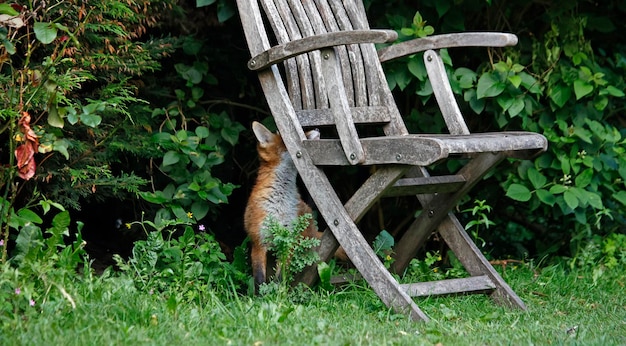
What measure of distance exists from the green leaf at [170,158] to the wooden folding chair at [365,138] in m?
0.80

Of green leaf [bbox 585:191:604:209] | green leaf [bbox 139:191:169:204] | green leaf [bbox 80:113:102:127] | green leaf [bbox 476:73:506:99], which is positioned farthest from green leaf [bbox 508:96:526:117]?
green leaf [bbox 80:113:102:127]

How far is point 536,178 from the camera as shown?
544 centimetres

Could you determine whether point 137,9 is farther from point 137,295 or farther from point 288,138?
point 137,295

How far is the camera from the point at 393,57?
473 centimetres

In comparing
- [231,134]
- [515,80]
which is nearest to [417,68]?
[515,80]

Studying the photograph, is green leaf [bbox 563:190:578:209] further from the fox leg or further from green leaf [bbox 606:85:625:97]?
the fox leg

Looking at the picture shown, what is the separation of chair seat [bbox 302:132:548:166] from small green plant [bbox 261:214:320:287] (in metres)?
0.35

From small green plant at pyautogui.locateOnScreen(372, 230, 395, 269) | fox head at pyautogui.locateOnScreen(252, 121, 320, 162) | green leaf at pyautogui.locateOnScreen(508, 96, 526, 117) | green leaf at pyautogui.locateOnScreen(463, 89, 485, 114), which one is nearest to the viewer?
fox head at pyautogui.locateOnScreen(252, 121, 320, 162)

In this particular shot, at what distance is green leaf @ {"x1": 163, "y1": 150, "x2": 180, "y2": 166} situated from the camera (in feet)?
15.9

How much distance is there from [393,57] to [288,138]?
2.98ft

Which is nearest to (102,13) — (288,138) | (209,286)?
(288,138)

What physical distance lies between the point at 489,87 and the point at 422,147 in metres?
1.71

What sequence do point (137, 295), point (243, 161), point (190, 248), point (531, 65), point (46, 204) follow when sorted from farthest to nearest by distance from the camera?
point (243, 161) < point (531, 65) < point (190, 248) < point (46, 204) < point (137, 295)

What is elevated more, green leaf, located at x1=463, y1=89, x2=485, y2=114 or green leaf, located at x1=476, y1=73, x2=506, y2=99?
green leaf, located at x1=476, y1=73, x2=506, y2=99
